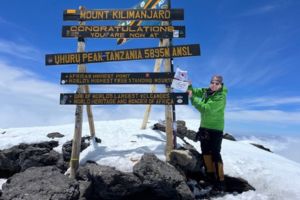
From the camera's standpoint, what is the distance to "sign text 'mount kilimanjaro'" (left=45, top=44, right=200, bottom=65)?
11.5 metres

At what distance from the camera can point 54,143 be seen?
44.7 feet

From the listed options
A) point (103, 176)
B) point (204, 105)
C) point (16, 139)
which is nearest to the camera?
point (103, 176)

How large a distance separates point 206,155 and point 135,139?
2826 millimetres

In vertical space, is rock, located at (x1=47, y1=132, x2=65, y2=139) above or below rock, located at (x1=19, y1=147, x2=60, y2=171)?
above

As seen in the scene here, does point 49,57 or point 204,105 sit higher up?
point 49,57

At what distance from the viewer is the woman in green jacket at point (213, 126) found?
35.9 feet

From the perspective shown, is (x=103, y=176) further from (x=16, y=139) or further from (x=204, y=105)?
(x=16, y=139)

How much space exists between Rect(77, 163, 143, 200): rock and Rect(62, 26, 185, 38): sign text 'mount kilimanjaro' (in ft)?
13.6

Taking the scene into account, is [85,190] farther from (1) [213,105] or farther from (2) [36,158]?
(1) [213,105]

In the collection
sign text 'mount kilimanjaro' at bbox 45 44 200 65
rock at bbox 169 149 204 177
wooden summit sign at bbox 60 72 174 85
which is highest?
sign text 'mount kilimanjaro' at bbox 45 44 200 65

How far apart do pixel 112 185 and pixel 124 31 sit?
4.70 m

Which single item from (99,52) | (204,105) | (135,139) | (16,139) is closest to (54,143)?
(16,139)

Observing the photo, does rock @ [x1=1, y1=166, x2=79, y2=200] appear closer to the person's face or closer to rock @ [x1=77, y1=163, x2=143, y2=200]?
rock @ [x1=77, y1=163, x2=143, y2=200]

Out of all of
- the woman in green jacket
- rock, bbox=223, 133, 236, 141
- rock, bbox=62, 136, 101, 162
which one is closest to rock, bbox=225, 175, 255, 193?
the woman in green jacket
